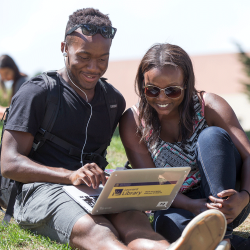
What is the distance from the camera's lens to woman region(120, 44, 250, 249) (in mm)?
2457

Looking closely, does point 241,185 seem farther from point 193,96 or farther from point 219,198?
point 193,96

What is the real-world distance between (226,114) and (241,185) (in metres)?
0.53

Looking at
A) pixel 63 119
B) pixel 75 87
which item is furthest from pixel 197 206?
pixel 75 87

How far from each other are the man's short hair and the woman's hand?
5.26 ft

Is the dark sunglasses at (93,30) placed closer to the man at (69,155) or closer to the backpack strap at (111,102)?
the man at (69,155)

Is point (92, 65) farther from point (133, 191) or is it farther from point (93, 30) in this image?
point (133, 191)

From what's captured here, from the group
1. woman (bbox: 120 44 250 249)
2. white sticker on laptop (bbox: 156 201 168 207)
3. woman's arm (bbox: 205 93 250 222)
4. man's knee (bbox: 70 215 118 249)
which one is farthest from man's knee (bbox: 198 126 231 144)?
man's knee (bbox: 70 215 118 249)

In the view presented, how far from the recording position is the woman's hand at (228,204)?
2381mm

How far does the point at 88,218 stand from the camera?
2.25m

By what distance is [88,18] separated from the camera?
9.98 feet

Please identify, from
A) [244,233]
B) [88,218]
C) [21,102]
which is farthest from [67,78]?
[244,233]

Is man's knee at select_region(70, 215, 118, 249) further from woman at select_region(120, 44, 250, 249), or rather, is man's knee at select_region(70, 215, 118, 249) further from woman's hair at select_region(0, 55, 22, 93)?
woman's hair at select_region(0, 55, 22, 93)

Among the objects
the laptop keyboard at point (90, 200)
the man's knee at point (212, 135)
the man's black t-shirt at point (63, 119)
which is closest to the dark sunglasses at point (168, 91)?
the man's knee at point (212, 135)

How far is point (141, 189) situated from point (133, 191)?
5 centimetres
